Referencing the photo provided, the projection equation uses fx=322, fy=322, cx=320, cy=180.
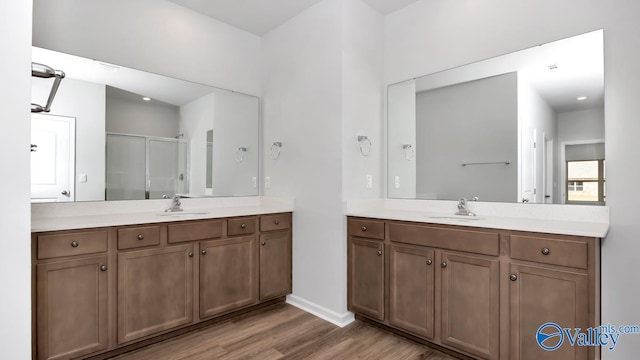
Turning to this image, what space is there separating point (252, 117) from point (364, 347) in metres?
2.31

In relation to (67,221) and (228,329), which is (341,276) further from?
(67,221)

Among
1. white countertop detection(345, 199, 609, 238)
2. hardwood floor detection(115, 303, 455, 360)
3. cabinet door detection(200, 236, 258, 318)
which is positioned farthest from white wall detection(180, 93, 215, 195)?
white countertop detection(345, 199, 609, 238)

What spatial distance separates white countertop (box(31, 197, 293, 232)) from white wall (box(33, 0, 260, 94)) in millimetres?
1076

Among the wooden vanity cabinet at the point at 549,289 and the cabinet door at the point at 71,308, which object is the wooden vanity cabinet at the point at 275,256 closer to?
the cabinet door at the point at 71,308

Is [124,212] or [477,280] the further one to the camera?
[124,212]

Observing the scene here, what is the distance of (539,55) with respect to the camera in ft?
6.93

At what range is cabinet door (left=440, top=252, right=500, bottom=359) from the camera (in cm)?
183

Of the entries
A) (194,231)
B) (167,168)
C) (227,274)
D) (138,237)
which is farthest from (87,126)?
(227,274)

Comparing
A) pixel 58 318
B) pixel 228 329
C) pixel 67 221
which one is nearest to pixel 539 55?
pixel 228 329

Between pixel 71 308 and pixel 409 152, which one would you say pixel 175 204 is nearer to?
pixel 71 308

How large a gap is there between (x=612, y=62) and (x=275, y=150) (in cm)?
251

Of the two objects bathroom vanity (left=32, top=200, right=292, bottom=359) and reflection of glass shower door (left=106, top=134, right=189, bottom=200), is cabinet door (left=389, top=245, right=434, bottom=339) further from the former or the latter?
reflection of glass shower door (left=106, top=134, right=189, bottom=200)

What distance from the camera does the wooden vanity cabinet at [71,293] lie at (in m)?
1.73

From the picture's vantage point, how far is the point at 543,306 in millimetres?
1668
